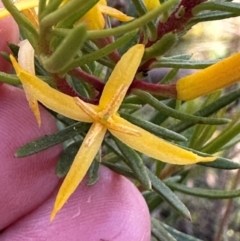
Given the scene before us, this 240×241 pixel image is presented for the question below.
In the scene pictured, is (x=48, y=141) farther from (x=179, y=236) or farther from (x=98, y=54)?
(x=179, y=236)

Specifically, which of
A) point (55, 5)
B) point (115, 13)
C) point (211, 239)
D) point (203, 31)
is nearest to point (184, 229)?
point (211, 239)

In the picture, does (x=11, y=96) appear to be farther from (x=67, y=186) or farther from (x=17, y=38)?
(x=67, y=186)

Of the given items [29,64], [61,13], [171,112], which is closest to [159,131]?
[171,112]

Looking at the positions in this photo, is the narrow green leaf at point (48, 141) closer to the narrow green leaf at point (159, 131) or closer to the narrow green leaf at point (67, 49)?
the narrow green leaf at point (159, 131)

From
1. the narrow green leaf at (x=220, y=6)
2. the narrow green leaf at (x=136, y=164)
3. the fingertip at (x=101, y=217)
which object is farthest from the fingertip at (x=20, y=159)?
the narrow green leaf at (x=220, y=6)

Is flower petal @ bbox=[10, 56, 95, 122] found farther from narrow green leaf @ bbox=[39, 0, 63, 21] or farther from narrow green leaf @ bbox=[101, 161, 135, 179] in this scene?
narrow green leaf @ bbox=[101, 161, 135, 179]

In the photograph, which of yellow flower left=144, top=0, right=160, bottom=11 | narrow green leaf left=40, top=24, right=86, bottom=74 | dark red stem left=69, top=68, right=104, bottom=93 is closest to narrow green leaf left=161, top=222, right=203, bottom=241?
dark red stem left=69, top=68, right=104, bottom=93
